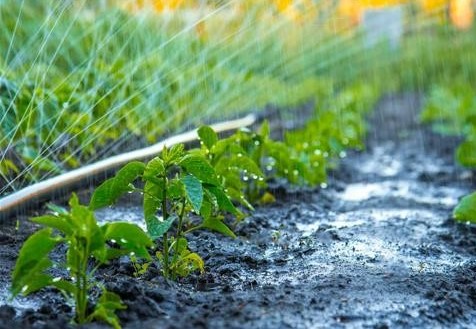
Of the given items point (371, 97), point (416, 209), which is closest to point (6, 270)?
point (416, 209)

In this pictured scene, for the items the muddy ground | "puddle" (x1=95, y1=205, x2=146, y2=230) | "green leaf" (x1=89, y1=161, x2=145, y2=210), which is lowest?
the muddy ground

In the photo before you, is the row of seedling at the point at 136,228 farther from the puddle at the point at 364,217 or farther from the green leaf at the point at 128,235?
the puddle at the point at 364,217

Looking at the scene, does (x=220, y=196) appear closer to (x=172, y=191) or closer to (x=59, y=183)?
(x=172, y=191)

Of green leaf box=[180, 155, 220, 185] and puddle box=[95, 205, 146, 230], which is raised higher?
green leaf box=[180, 155, 220, 185]

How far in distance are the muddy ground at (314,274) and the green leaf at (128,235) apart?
0.17 metres

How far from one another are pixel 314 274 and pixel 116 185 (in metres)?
0.65

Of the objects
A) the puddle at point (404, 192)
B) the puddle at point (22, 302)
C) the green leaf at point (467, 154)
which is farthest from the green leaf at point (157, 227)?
the green leaf at point (467, 154)

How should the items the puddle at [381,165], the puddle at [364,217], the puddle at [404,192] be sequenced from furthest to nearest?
the puddle at [381,165], the puddle at [404,192], the puddle at [364,217]

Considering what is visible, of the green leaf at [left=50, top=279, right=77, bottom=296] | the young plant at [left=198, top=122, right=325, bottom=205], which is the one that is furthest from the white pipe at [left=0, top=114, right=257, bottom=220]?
the green leaf at [left=50, top=279, right=77, bottom=296]

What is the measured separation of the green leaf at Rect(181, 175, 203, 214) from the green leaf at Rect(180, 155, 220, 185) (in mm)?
36

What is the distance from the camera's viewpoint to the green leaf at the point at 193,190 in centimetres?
191

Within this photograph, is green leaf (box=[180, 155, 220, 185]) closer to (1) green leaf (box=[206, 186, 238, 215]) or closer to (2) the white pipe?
(1) green leaf (box=[206, 186, 238, 215])

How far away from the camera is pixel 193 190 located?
1937 millimetres

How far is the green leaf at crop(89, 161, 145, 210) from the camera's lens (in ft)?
6.22
